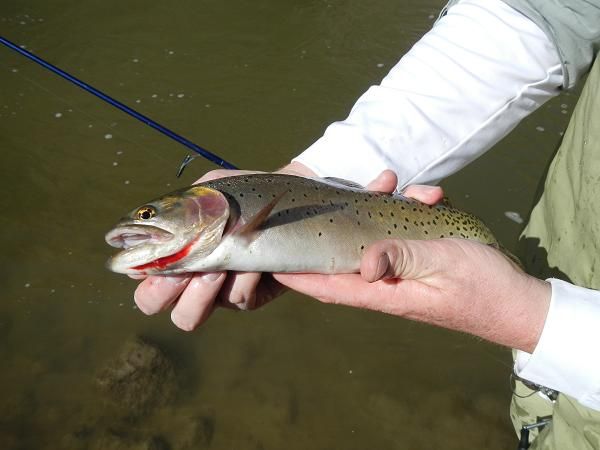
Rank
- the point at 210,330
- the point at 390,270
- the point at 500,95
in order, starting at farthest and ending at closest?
the point at 210,330, the point at 500,95, the point at 390,270

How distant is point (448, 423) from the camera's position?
398 cm

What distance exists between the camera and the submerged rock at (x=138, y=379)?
393 centimetres

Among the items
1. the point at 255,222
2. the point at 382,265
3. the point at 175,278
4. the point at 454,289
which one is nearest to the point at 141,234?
the point at 175,278

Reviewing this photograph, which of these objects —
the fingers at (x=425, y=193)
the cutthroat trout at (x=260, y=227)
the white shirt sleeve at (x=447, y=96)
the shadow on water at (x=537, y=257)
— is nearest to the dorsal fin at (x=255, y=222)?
the cutthroat trout at (x=260, y=227)

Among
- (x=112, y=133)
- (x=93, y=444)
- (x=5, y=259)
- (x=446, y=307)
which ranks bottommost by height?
(x=93, y=444)

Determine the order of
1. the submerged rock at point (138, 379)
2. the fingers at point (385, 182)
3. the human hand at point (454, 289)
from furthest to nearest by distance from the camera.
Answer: the submerged rock at point (138, 379)
the fingers at point (385, 182)
the human hand at point (454, 289)

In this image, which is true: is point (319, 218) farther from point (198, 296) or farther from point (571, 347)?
point (571, 347)

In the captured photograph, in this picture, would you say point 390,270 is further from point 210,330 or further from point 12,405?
point 12,405

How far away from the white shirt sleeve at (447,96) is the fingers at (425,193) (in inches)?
5.7

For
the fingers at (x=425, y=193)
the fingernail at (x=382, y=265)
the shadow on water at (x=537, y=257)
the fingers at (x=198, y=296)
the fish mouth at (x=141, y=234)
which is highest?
the fingernail at (x=382, y=265)

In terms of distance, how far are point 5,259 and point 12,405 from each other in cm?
130

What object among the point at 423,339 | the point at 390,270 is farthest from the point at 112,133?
the point at 390,270

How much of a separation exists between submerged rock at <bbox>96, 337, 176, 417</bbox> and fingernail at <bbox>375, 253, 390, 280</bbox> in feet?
8.63

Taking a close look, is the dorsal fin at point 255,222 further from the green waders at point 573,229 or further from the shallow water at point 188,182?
the shallow water at point 188,182
